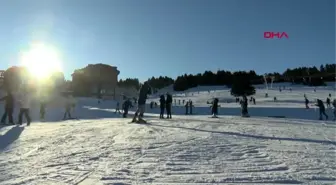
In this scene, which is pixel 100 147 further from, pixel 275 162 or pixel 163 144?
pixel 275 162

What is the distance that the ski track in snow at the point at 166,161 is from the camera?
5.36 m

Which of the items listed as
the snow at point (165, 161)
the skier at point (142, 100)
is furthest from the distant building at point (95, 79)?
the snow at point (165, 161)

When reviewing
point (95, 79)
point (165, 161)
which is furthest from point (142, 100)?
point (95, 79)

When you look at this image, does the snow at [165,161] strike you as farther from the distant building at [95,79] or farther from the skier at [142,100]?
the distant building at [95,79]

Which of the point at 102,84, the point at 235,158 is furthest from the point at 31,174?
the point at 102,84

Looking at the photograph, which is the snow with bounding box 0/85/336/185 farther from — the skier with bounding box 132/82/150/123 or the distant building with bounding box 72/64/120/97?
the distant building with bounding box 72/64/120/97

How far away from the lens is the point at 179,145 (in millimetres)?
8570

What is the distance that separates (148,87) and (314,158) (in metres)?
10.2

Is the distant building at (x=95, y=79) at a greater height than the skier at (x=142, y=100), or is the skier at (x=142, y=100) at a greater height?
the distant building at (x=95, y=79)

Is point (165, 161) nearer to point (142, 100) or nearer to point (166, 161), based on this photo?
point (166, 161)

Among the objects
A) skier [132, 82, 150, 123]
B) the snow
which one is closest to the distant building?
skier [132, 82, 150, 123]

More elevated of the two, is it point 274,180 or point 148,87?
point 148,87

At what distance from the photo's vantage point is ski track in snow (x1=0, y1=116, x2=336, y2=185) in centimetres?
536

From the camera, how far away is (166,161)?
667 cm
